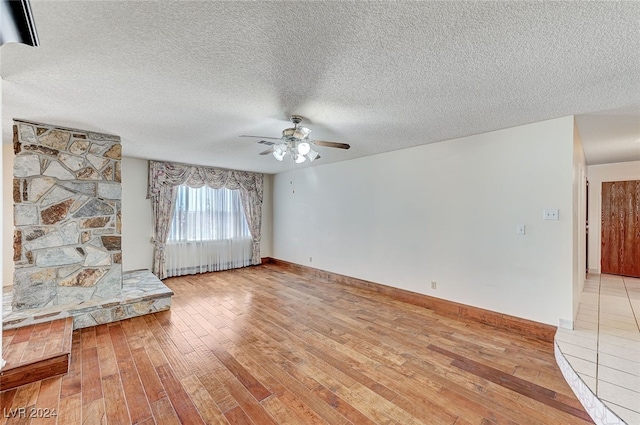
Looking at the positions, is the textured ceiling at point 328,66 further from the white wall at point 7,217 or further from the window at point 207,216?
the window at point 207,216

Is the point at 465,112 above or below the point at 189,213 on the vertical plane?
above

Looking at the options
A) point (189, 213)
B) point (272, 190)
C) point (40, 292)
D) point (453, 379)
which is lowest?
point (453, 379)

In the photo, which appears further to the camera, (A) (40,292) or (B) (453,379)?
(A) (40,292)

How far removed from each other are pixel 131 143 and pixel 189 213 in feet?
6.67

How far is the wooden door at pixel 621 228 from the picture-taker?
5.11 meters

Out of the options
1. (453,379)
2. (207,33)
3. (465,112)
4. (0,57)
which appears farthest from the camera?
(465,112)

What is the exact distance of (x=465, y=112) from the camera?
2.76m

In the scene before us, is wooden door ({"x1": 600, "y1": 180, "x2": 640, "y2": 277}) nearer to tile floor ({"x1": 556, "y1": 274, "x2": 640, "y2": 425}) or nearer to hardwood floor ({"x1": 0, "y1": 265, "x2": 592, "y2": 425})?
tile floor ({"x1": 556, "y1": 274, "x2": 640, "y2": 425})

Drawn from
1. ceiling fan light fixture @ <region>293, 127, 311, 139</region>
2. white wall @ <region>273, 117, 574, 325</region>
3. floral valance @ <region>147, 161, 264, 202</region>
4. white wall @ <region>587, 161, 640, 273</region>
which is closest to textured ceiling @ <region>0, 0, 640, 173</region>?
ceiling fan light fixture @ <region>293, 127, 311, 139</region>

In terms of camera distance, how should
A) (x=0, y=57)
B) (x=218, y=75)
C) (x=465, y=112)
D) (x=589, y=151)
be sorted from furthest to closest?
1. (x=589, y=151)
2. (x=465, y=112)
3. (x=218, y=75)
4. (x=0, y=57)

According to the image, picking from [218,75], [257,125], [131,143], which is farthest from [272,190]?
[218,75]

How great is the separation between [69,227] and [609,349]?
233 inches

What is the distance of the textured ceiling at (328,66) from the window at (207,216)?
260 centimetres

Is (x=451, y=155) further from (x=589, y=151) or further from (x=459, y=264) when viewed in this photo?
(x=589, y=151)
